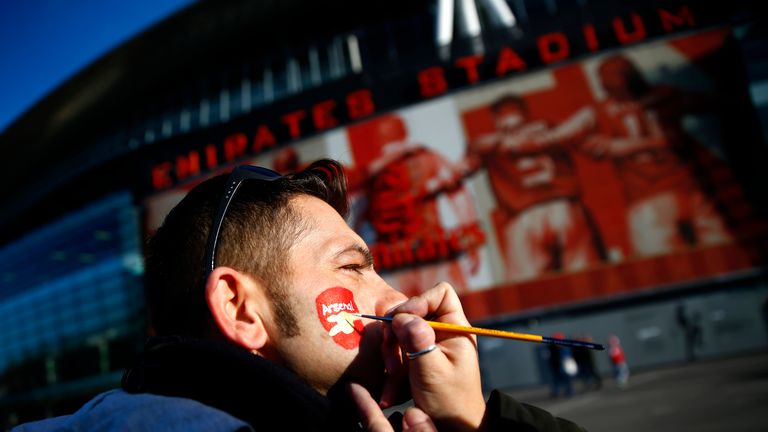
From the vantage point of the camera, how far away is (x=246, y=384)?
1191 millimetres

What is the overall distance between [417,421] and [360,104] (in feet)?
64.3

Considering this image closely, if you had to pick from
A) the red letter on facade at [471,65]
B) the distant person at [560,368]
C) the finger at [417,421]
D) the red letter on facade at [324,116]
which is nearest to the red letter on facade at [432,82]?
the red letter on facade at [471,65]

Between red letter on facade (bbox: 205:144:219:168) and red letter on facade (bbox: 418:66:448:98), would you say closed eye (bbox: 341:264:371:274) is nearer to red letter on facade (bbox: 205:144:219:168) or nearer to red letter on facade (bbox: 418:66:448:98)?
red letter on facade (bbox: 418:66:448:98)

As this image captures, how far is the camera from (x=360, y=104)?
20172 millimetres

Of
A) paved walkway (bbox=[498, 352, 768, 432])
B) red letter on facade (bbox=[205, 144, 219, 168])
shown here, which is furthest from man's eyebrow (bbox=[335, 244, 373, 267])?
red letter on facade (bbox=[205, 144, 219, 168])

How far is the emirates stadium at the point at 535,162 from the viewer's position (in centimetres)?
1655

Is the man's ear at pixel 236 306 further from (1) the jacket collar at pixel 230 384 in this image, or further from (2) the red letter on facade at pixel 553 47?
(2) the red letter on facade at pixel 553 47

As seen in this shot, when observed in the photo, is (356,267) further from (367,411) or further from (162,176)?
(162,176)

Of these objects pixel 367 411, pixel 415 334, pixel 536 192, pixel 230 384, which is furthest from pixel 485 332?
pixel 536 192

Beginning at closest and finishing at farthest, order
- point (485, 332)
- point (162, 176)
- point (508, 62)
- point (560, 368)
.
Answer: point (485, 332)
point (560, 368)
point (508, 62)
point (162, 176)

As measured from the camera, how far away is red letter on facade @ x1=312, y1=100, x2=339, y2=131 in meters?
20.5

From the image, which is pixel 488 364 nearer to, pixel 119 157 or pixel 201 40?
pixel 119 157

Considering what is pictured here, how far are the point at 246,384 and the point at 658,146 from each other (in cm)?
1891

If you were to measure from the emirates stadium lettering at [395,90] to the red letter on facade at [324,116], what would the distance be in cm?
4
